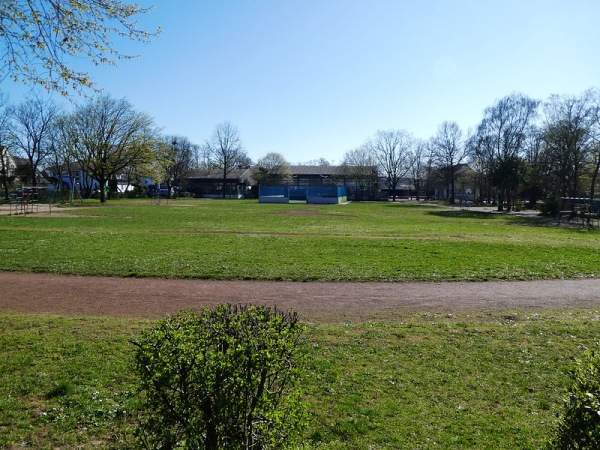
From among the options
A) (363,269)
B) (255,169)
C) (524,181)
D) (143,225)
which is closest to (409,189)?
(255,169)

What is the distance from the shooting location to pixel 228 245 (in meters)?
19.6

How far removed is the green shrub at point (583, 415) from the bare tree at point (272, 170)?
102 metres

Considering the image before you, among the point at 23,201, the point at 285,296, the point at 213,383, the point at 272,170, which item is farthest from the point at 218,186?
the point at 213,383

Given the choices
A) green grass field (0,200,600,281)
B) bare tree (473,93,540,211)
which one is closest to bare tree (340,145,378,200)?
→ bare tree (473,93,540,211)

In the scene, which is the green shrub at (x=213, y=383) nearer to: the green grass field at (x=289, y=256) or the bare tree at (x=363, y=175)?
the green grass field at (x=289, y=256)

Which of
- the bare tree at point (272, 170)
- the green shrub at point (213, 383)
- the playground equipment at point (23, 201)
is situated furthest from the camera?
the bare tree at point (272, 170)

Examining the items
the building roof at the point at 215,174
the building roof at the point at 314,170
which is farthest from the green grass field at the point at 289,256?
the building roof at the point at 314,170

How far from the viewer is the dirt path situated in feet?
32.0

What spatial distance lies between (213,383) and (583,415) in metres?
2.40

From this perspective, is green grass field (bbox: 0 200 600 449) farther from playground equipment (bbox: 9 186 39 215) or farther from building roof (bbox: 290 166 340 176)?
building roof (bbox: 290 166 340 176)

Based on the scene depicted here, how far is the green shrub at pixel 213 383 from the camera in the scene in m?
2.86

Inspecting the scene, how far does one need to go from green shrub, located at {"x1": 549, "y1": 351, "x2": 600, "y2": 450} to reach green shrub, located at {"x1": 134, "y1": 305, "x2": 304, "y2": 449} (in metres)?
1.91

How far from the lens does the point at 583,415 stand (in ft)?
8.91

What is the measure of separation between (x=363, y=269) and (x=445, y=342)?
7115 millimetres
